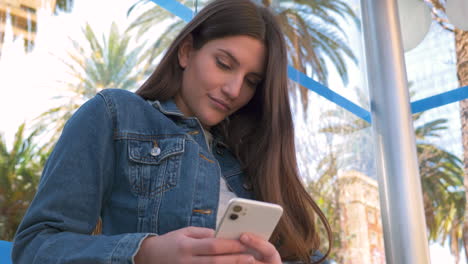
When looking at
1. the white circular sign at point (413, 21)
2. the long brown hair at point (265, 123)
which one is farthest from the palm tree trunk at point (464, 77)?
the long brown hair at point (265, 123)

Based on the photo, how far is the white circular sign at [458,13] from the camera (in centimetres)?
340

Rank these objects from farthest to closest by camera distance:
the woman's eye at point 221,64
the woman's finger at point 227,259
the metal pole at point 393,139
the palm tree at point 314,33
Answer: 1. the palm tree at point 314,33
2. the metal pole at point 393,139
3. the woman's eye at point 221,64
4. the woman's finger at point 227,259

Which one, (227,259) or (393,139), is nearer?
(227,259)

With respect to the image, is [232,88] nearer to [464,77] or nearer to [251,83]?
[251,83]

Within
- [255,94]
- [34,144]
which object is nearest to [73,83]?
[34,144]

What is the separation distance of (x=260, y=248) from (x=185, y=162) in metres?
0.43

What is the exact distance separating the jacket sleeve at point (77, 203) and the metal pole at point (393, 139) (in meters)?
1.83

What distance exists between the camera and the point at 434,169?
11.8 ft

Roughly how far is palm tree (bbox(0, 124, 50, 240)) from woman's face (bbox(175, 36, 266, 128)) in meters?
1.45

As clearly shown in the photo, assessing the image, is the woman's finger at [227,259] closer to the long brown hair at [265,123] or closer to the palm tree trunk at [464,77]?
the long brown hair at [265,123]

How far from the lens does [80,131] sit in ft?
4.09

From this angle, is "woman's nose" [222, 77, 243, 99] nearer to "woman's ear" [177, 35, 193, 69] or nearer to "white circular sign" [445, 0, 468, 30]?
"woman's ear" [177, 35, 193, 69]

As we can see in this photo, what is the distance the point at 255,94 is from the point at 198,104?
33 cm

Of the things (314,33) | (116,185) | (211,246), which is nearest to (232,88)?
(116,185)
